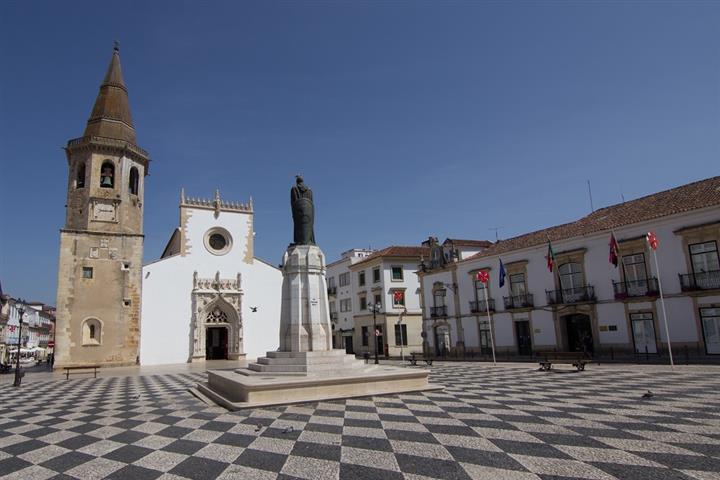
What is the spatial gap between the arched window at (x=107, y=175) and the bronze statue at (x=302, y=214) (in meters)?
22.8

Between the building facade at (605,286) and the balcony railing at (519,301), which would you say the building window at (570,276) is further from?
the balcony railing at (519,301)

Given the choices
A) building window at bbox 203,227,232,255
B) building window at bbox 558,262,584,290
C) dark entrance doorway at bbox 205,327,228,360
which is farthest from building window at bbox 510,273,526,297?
dark entrance doorway at bbox 205,327,228,360

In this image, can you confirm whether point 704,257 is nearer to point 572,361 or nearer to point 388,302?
point 572,361

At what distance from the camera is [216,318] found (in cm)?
3238

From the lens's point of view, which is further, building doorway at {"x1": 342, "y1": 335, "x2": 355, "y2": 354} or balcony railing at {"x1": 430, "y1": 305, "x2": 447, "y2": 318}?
building doorway at {"x1": 342, "y1": 335, "x2": 355, "y2": 354}

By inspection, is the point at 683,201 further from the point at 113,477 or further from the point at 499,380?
the point at 113,477

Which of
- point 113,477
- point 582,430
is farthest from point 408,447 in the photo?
point 113,477

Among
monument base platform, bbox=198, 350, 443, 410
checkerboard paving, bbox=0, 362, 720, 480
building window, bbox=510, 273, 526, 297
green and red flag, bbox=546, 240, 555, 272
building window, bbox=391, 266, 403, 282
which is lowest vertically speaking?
checkerboard paving, bbox=0, 362, 720, 480

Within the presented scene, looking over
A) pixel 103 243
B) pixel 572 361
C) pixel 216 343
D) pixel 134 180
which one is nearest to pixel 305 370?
pixel 572 361

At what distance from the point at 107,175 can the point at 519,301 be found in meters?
28.9

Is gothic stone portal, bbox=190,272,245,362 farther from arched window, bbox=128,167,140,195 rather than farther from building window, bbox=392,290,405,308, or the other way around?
building window, bbox=392,290,405,308

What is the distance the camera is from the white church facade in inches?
1181

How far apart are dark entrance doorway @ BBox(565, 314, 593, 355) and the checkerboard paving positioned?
13183mm

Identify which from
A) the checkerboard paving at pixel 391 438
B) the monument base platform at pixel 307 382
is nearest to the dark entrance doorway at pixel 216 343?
the monument base platform at pixel 307 382
